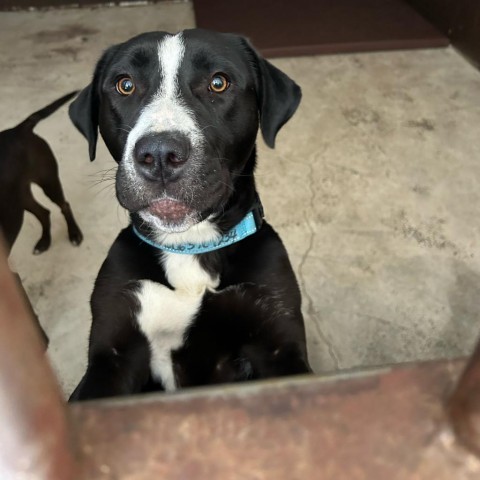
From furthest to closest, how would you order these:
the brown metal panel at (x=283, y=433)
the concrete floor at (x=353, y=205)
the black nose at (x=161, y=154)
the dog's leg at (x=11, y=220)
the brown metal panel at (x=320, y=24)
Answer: the brown metal panel at (x=320, y=24)
the concrete floor at (x=353, y=205)
the dog's leg at (x=11, y=220)
the black nose at (x=161, y=154)
the brown metal panel at (x=283, y=433)

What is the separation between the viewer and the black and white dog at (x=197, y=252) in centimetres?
132

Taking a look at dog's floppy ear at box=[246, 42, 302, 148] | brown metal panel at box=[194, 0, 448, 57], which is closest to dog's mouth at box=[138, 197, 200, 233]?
dog's floppy ear at box=[246, 42, 302, 148]

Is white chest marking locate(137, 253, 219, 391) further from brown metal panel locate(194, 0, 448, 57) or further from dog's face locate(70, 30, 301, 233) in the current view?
brown metal panel locate(194, 0, 448, 57)

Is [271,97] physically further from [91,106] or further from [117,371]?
[117,371]

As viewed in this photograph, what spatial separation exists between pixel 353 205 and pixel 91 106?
4.21 feet

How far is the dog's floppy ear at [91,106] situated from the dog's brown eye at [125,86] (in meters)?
0.13

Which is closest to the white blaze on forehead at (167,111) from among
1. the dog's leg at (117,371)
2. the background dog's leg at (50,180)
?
the dog's leg at (117,371)

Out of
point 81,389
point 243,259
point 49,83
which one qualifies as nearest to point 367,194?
point 243,259

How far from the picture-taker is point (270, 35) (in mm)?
3719

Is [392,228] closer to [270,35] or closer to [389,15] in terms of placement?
[270,35]

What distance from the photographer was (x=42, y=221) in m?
2.22

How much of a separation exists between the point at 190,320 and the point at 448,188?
5.13 ft

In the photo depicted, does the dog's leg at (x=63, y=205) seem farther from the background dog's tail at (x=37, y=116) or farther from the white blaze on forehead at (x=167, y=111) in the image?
the white blaze on forehead at (x=167, y=111)

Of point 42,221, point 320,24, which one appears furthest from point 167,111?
point 320,24
